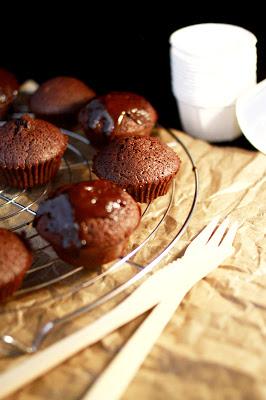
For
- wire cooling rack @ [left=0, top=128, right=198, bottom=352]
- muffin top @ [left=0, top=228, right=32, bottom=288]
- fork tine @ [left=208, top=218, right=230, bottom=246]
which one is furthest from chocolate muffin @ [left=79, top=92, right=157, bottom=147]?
muffin top @ [left=0, top=228, right=32, bottom=288]

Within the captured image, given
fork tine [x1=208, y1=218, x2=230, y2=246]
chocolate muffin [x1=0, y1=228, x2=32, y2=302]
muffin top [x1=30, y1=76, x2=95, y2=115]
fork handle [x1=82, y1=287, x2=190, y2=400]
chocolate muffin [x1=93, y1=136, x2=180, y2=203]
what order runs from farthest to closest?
muffin top [x1=30, y1=76, x2=95, y2=115]
chocolate muffin [x1=93, y1=136, x2=180, y2=203]
fork tine [x1=208, y1=218, x2=230, y2=246]
chocolate muffin [x1=0, y1=228, x2=32, y2=302]
fork handle [x1=82, y1=287, x2=190, y2=400]

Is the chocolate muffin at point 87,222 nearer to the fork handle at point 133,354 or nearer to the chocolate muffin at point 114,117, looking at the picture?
the fork handle at point 133,354

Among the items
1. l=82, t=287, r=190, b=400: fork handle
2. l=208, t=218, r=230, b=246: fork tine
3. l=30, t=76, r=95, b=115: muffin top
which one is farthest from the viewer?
l=30, t=76, r=95, b=115: muffin top

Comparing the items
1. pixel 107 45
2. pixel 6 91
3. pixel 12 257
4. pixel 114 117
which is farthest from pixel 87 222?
pixel 107 45

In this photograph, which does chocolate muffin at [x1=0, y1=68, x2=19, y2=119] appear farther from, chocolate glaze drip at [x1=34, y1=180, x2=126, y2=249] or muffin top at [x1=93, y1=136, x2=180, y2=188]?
chocolate glaze drip at [x1=34, y1=180, x2=126, y2=249]

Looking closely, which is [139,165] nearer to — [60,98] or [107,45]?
[60,98]

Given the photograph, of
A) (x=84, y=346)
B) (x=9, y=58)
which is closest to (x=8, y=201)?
(x=84, y=346)
